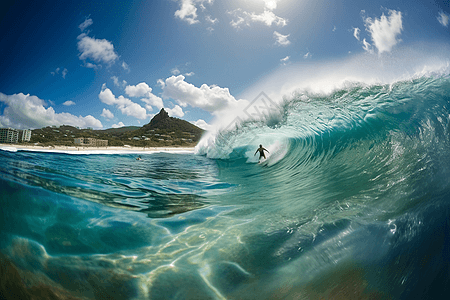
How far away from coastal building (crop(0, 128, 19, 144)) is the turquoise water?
39.4ft

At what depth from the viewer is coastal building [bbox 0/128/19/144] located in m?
10.6

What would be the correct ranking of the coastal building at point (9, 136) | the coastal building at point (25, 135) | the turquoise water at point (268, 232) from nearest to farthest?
the turquoise water at point (268, 232)
the coastal building at point (9, 136)
the coastal building at point (25, 135)

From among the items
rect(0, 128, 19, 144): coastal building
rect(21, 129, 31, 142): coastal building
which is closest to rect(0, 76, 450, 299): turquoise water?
rect(0, 128, 19, 144): coastal building

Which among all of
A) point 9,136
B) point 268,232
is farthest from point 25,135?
point 268,232

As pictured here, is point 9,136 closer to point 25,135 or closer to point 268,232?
point 25,135

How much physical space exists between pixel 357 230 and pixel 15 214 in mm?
3745

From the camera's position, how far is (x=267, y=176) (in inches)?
224

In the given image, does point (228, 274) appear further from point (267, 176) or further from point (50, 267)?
point (267, 176)

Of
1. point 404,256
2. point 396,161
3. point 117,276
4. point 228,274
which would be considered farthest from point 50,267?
point 396,161

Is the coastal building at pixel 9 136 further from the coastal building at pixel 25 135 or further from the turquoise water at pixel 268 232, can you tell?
the turquoise water at pixel 268 232

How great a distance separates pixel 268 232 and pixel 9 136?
15981mm

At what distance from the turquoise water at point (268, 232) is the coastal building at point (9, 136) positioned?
39.4 ft

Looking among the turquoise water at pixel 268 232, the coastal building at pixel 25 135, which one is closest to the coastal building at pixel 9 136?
the coastal building at pixel 25 135

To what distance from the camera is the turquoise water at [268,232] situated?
1.62 m
